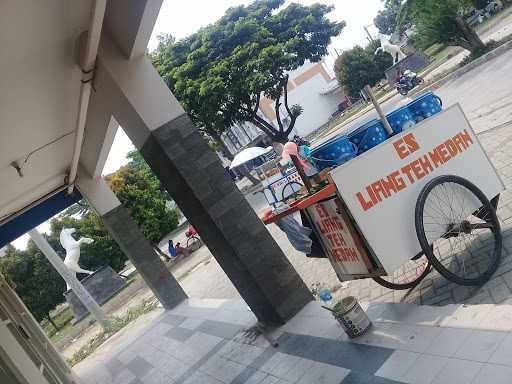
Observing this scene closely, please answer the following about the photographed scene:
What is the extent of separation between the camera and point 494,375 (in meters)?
2.98

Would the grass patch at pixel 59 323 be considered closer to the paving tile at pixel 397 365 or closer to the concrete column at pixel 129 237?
the concrete column at pixel 129 237

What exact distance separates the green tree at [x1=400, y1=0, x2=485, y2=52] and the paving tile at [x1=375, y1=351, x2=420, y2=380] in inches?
668

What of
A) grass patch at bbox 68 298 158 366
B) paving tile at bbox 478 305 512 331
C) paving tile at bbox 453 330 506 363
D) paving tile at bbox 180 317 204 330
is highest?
grass patch at bbox 68 298 158 366

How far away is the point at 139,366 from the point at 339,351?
4.99m

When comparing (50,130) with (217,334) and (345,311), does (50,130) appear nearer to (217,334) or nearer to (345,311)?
(217,334)

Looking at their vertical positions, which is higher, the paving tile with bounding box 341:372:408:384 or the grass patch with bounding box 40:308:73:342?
the grass patch with bounding box 40:308:73:342

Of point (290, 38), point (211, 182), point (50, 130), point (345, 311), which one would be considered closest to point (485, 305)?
point (345, 311)

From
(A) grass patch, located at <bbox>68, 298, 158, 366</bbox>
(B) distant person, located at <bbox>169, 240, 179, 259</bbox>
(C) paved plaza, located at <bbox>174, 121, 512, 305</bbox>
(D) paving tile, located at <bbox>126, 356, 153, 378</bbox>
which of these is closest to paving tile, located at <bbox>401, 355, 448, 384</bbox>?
(C) paved plaza, located at <bbox>174, 121, 512, 305</bbox>

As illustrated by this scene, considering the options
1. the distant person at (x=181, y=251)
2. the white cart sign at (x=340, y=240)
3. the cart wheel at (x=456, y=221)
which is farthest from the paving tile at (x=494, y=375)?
the distant person at (x=181, y=251)

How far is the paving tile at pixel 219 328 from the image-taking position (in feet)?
22.8

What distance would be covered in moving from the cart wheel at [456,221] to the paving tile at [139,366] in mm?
5209

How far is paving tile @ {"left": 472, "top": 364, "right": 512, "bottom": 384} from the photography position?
9.52 feet

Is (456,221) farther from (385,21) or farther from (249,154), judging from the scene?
(385,21)

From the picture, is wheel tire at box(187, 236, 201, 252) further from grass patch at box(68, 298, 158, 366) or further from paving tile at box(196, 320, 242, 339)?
paving tile at box(196, 320, 242, 339)
